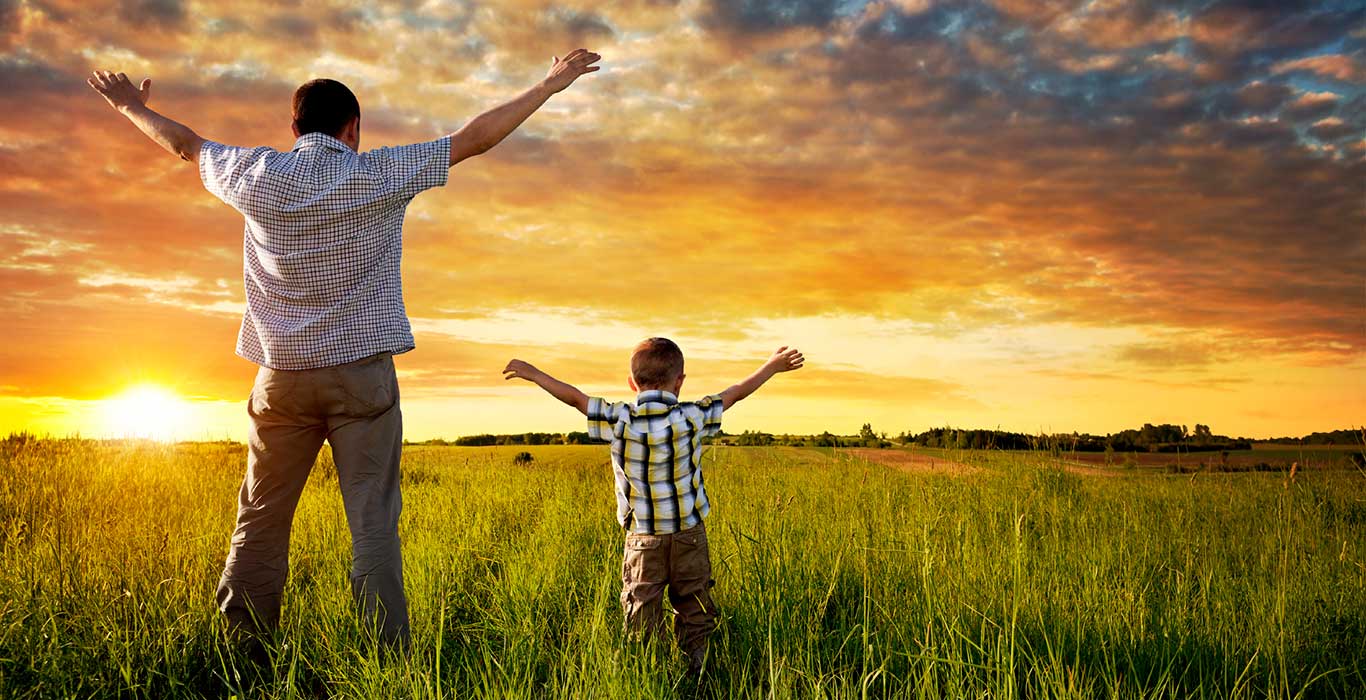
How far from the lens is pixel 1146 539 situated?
6.50m

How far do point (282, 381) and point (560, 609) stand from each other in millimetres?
1965

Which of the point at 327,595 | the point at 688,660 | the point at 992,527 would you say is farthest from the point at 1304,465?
the point at 327,595

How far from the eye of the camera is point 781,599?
13.6ft

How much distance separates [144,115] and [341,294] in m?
1.70

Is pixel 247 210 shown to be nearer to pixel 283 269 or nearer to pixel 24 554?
pixel 283 269

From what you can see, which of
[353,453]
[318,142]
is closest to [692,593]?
[353,453]

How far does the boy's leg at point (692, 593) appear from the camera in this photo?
147 inches

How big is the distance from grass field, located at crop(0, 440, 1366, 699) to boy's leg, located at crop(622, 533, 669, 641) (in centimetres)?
16

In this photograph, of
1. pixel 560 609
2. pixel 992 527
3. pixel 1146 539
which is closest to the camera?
pixel 560 609

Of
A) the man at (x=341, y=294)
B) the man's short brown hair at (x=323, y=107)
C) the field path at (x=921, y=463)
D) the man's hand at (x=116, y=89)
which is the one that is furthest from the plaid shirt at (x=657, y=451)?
the field path at (x=921, y=463)

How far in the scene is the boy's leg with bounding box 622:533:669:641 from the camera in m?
3.67

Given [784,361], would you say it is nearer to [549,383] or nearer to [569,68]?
[549,383]

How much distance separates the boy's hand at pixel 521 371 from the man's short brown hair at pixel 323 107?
1.52 metres

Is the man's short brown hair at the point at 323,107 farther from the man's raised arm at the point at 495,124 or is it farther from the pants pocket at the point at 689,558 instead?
the pants pocket at the point at 689,558
